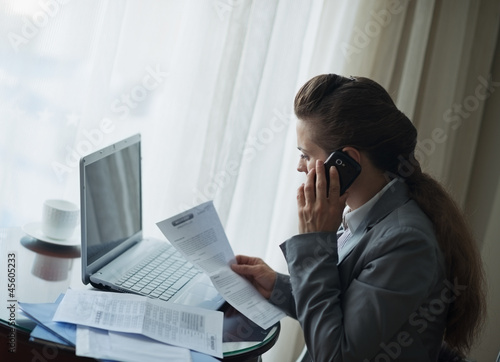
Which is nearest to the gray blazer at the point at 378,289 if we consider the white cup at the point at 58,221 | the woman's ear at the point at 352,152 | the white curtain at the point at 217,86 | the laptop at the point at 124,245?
the woman's ear at the point at 352,152

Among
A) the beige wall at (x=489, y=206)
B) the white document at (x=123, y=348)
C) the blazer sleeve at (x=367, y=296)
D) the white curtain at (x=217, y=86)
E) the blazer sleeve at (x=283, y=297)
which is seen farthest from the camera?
the beige wall at (x=489, y=206)

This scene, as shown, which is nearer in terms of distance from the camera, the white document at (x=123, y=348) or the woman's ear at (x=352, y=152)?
the white document at (x=123, y=348)

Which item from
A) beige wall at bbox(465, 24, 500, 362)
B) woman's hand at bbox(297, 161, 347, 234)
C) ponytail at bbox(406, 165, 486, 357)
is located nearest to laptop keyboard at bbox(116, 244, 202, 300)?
woman's hand at bbox(297, 161, 347, 234)

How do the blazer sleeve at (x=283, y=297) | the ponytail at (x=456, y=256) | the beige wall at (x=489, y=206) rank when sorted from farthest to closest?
the beige wall at (x=489, y=206)
the blazer sleeve at (x=283, y=297)
the ponytail at (x=456, y=256)

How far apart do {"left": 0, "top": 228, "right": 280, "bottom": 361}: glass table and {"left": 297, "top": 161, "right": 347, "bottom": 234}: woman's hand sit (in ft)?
A: 0.78

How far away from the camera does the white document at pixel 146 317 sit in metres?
1.12

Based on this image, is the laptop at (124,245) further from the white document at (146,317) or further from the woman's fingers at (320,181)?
the woman's fingers at (320,181)

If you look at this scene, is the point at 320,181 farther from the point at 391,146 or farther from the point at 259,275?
the point at 259,275

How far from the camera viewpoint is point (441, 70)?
225cm

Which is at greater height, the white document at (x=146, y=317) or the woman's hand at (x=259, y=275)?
the woman's hand at (x=259, y=275)

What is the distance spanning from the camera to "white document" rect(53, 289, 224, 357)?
1125 mm

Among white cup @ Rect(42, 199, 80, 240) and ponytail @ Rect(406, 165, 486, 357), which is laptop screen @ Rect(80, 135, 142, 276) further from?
ponytail @ Rect(406, 165, 486, 357)

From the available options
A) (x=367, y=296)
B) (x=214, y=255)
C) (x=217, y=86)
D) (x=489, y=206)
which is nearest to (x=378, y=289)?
(x=367, y=296)

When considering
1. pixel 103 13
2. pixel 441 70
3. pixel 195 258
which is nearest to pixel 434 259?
pixel 195 258
